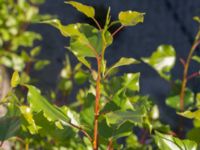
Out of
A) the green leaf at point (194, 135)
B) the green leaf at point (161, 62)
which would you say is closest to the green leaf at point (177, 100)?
the green leaf at point (161, 62)

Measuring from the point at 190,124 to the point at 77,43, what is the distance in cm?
216

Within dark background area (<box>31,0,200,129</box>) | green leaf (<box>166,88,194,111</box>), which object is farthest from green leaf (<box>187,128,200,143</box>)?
dark background area (<box>31,0,200,129</box>)

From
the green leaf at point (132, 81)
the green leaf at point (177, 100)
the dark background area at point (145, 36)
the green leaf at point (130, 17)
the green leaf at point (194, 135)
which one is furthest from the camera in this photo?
the dark background area at point (145, 36)

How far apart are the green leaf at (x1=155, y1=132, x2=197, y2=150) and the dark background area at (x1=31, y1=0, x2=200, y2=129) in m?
2.03

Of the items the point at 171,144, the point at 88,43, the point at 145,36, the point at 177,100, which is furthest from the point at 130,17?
the point at 145,36

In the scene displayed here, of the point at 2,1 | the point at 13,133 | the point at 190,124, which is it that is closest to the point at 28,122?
the point at 13,133

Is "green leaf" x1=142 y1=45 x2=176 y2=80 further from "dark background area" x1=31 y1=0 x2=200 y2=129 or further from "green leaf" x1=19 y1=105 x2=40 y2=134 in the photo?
"dark background area" x1=31 y1=0 x2=200 y2=129

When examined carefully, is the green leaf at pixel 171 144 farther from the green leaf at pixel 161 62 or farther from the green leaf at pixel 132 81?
the green leaf at pixel 161 62

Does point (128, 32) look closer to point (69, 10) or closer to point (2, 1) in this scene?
point (69, 10)

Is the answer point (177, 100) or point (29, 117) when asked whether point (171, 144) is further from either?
point (177, 100)

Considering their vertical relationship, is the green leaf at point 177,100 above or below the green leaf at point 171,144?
below

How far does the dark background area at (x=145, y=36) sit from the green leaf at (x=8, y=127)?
2.05 meters

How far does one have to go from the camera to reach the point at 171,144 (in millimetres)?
748

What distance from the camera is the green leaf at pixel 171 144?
747 millimetres
